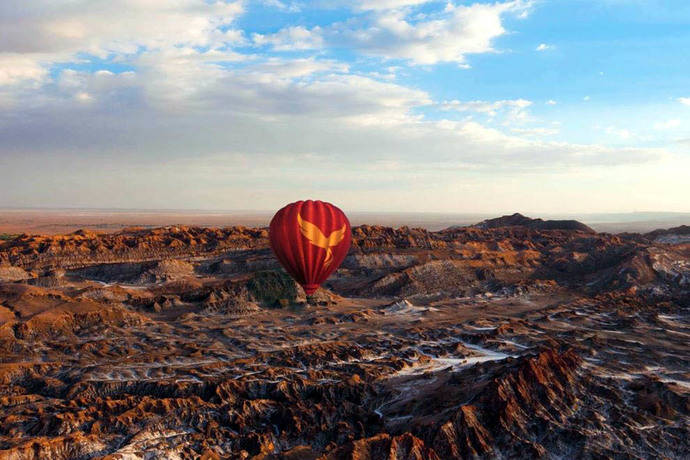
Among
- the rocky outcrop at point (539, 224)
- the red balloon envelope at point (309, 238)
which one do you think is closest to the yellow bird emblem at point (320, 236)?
the red balloon envelope at point (309, 238)

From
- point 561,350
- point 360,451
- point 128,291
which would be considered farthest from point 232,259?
point 360,451

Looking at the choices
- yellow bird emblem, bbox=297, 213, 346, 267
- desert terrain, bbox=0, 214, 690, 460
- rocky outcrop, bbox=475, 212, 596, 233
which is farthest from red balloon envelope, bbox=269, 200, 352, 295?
rocky outcrop, bbox=475, 212, 596, 233

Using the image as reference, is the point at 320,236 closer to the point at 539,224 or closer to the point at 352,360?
the point at 352,360

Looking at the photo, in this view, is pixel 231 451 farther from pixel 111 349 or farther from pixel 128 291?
pixel 128 291

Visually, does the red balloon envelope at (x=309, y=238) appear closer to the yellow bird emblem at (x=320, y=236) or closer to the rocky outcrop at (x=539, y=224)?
the yellow bird emblem at (x=320, y=236)

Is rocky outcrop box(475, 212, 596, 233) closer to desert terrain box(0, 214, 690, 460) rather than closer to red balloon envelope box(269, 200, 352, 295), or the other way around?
desert terrain box(0, 214, 690, 460)

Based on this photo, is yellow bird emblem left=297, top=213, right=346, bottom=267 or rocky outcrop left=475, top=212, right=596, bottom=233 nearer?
yellow bird emblem left=297, top=213, right=346, bottom=267
